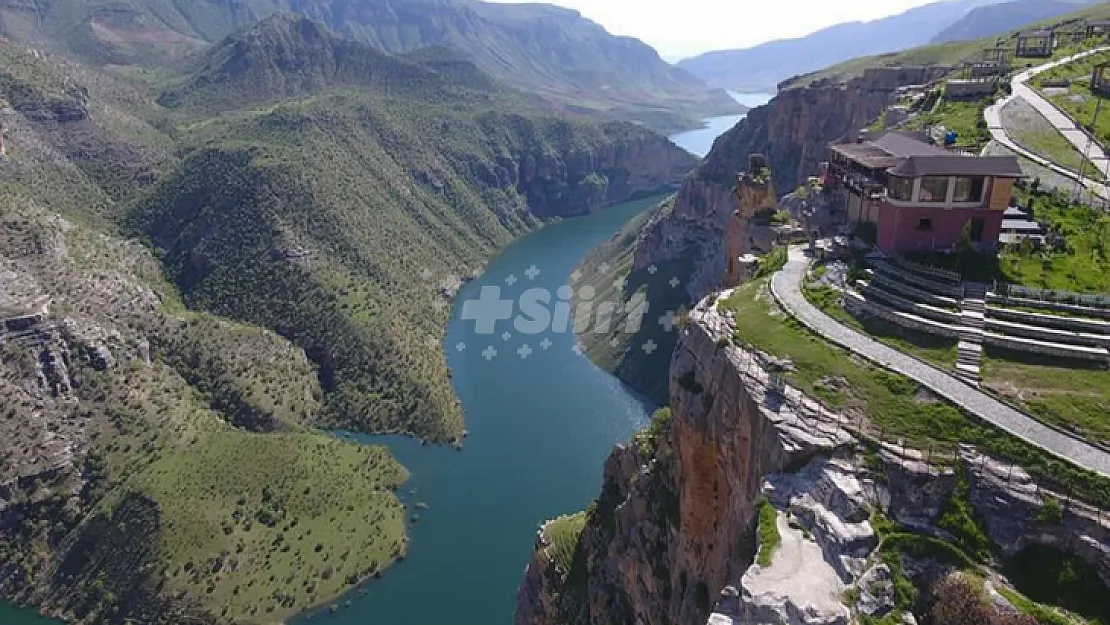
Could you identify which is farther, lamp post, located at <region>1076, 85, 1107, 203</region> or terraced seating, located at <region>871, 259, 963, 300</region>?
lamp post, located at <region>1076, 85, 1107, 203</region>

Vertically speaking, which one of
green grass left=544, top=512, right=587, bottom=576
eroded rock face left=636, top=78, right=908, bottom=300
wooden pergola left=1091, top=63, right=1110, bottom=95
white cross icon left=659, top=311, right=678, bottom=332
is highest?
wooden pergola left=1091, top=63, right=1110, bottom=95

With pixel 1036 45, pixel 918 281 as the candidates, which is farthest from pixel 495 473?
pixel 1036 45

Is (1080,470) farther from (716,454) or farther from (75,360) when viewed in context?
(75,360)

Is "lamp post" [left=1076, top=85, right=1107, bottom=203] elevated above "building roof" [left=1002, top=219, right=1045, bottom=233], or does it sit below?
above

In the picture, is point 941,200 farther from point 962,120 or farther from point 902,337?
point 962,120

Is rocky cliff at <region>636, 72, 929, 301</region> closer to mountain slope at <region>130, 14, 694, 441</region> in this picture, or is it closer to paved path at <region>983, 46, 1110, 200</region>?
paved path at <region>983, 46, 1110, 200</region>

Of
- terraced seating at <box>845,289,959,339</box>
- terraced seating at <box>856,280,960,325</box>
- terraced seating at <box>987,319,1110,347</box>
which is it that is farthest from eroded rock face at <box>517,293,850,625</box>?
terraced seating at <box>987,319,1110,347</box>

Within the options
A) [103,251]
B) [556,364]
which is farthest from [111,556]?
[556,364]
